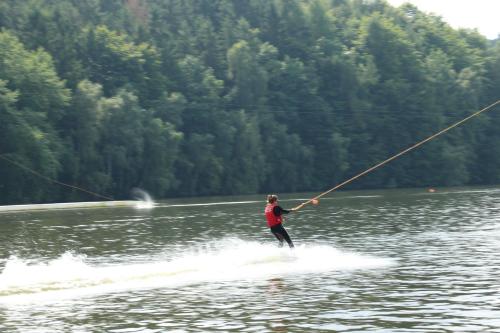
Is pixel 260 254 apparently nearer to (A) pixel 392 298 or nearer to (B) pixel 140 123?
(A) pixel 392 298

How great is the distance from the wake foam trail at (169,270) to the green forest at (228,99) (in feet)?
184

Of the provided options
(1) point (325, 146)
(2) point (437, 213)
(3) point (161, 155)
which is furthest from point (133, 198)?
(2) point (437, 213)

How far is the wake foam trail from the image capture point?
1030 inches

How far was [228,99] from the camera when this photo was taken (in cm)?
12044

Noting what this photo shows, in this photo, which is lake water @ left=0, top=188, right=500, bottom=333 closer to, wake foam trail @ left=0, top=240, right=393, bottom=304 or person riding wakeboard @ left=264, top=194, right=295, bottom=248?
wake foam trail @ left=0, top=240, right=393, bottom=304

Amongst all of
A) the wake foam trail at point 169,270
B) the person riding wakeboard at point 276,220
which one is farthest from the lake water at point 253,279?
the person riding wakeboard at point 276,220

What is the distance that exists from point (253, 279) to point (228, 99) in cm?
9333

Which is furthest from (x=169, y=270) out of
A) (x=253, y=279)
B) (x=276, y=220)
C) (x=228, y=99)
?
(x=228, y=99)

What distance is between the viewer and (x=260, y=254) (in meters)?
33.2

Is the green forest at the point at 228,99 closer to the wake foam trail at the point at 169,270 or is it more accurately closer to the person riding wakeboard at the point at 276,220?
the wake foam trail at the point at 169,270

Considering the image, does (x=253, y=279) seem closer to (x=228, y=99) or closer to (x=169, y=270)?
(x=169, y=270)

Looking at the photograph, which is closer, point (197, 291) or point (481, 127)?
point (197, 291)

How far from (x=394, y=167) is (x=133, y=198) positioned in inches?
1629

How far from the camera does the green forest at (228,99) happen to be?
9438 centimetres
